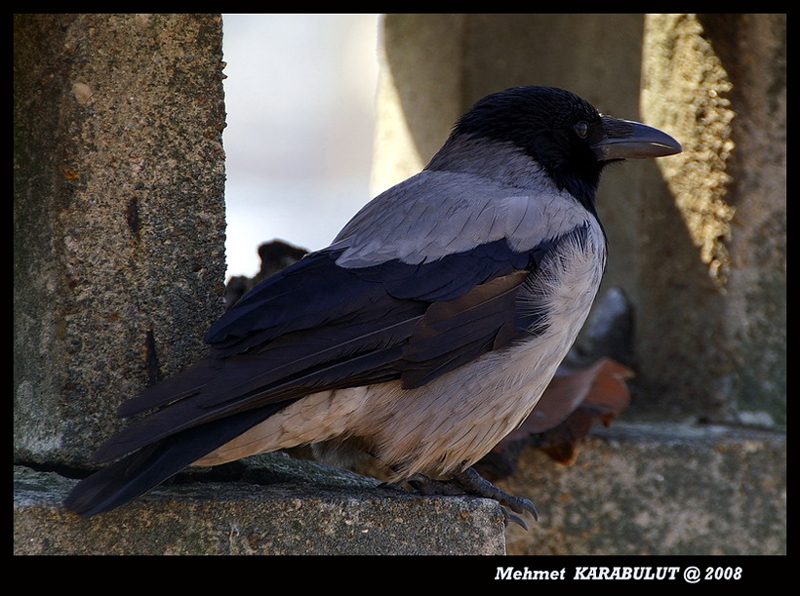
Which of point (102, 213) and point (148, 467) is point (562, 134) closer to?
point (102, 213)

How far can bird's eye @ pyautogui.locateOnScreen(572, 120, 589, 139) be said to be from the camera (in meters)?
3.65

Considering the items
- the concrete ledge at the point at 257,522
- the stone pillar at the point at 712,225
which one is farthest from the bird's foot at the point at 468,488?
the stone pillar at the point at 712,225

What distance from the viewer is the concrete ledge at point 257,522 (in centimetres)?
242

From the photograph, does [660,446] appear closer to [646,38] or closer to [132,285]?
[646,38]

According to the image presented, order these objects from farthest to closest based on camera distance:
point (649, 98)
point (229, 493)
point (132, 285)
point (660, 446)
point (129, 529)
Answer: point (649, 98) → point (660, 446) → point (132, 285) → point (229, 493) → point (129, 529)

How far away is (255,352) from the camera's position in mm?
2611

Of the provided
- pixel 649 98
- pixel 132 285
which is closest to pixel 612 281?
pixel 649 98

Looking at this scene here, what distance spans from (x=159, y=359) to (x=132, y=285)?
230 millimetres

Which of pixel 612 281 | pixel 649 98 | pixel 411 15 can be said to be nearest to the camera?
pixel 649 98

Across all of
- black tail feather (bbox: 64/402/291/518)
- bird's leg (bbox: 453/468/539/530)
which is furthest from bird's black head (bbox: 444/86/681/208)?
black tail feather (bbox: 64/402/291/518)

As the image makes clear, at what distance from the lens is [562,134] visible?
362 cm

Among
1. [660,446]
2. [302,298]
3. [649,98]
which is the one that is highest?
[649,98]

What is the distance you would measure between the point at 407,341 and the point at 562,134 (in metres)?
1.24

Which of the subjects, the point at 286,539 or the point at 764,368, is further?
the point at 764,368
